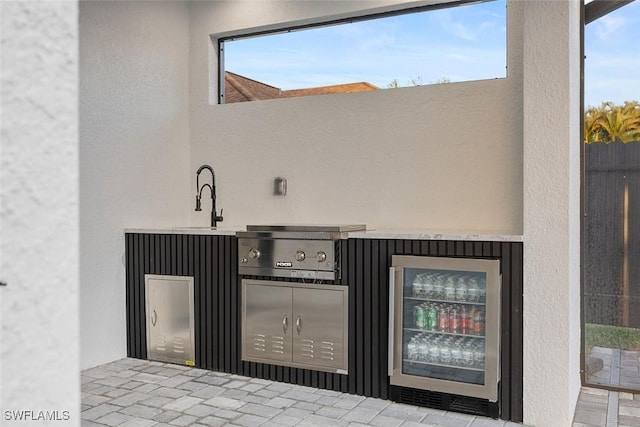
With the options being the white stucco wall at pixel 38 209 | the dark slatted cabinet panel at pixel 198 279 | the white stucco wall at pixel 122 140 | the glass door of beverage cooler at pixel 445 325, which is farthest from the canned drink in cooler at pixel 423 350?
the white stucco wall at pixel 38 209

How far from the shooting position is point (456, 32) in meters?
4.22

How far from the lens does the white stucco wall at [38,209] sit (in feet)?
1.21

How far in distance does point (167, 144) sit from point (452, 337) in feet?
9.62

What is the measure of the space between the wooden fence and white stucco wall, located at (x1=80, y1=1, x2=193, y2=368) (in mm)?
3282

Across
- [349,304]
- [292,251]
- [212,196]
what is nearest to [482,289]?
[349,304]

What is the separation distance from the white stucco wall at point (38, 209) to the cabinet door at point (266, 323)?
3.38 meters

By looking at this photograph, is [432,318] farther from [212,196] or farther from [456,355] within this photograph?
[212,196]

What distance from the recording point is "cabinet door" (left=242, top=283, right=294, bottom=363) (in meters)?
3.79

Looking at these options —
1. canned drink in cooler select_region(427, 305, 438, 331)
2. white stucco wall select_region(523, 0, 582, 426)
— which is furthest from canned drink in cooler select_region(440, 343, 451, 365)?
white stucco wall select_region(523, 0, 582, 426)

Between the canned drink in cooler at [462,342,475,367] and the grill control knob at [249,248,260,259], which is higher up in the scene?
the grill control knob at [249,248,260,259]

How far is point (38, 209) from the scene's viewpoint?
1.26 feet

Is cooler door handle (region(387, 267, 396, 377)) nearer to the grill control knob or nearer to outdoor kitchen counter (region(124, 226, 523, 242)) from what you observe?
outdoor kitchen counter (region(124, 226, 523, 242))

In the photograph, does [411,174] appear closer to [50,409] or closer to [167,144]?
[167,144]

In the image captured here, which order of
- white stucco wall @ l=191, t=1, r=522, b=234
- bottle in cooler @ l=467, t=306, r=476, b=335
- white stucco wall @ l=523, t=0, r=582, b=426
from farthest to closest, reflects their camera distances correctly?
white stucco wall @ l=191, t=1, r=522, b=234 → bottle in cooler @ l=467, t=306, r=476, b=335 → white stucco wall @ l=523, t=0, r=582, b=426
